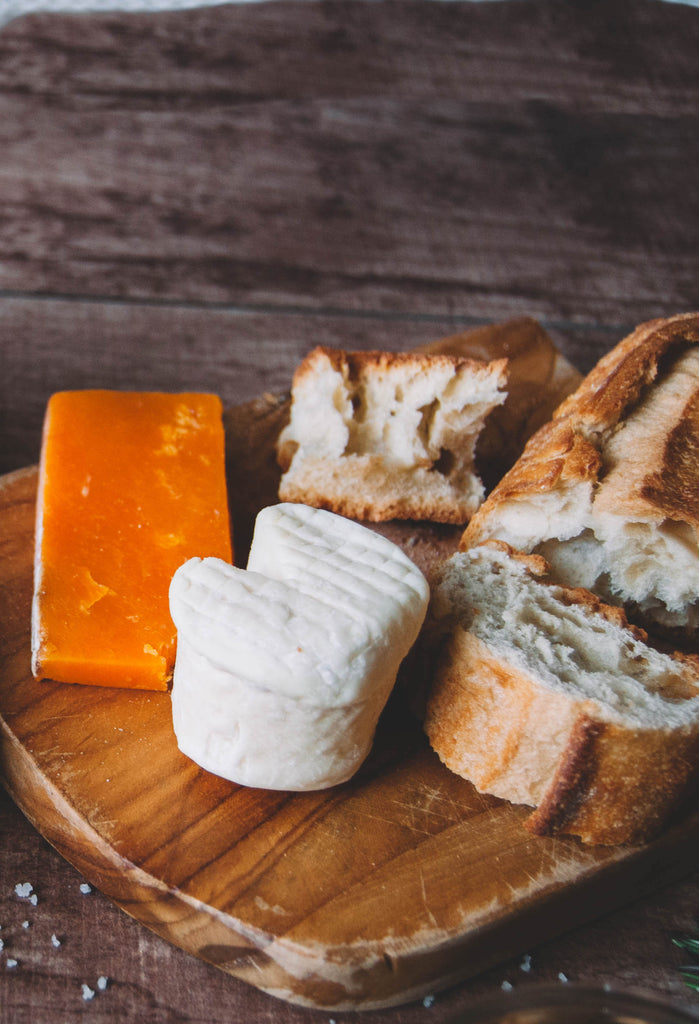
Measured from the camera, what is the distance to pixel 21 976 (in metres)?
1.64

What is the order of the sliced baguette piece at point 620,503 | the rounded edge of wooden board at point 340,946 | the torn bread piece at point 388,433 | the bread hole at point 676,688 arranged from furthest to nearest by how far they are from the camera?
the torn bread piece at point 388,433 < the sliced baguette piece at point 620,503 < the bread hole at point 676,688 < the rounded edge of wooden board at point 340,946

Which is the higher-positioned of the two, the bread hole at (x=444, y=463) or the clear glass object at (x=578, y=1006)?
the clear glass object at (x=578, y=1006)

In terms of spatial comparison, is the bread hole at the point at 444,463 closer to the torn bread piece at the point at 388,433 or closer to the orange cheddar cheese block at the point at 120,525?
the torn bread piece at the point at 388,433

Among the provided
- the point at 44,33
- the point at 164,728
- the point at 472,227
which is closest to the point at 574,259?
the point at 472,227

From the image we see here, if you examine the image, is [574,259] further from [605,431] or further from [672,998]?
[672,998]

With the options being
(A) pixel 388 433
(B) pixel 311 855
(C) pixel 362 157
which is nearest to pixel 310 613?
(B) pixel 311 855

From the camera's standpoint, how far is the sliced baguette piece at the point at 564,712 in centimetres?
167

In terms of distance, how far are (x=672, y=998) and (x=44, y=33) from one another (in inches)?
145

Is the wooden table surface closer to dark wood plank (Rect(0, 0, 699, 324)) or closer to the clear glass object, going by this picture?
dark wood plank (Rect(0, 0, 699, 324))

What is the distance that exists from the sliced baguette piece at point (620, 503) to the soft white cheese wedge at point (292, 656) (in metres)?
0.39

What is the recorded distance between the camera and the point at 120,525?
2047 mm

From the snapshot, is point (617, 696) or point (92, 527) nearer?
point (617, 696)

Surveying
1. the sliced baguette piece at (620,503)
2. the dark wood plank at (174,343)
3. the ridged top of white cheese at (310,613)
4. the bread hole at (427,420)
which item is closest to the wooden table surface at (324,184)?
the dark wood plank at (174,343)

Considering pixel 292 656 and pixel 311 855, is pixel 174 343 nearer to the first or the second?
pixel 292 656
